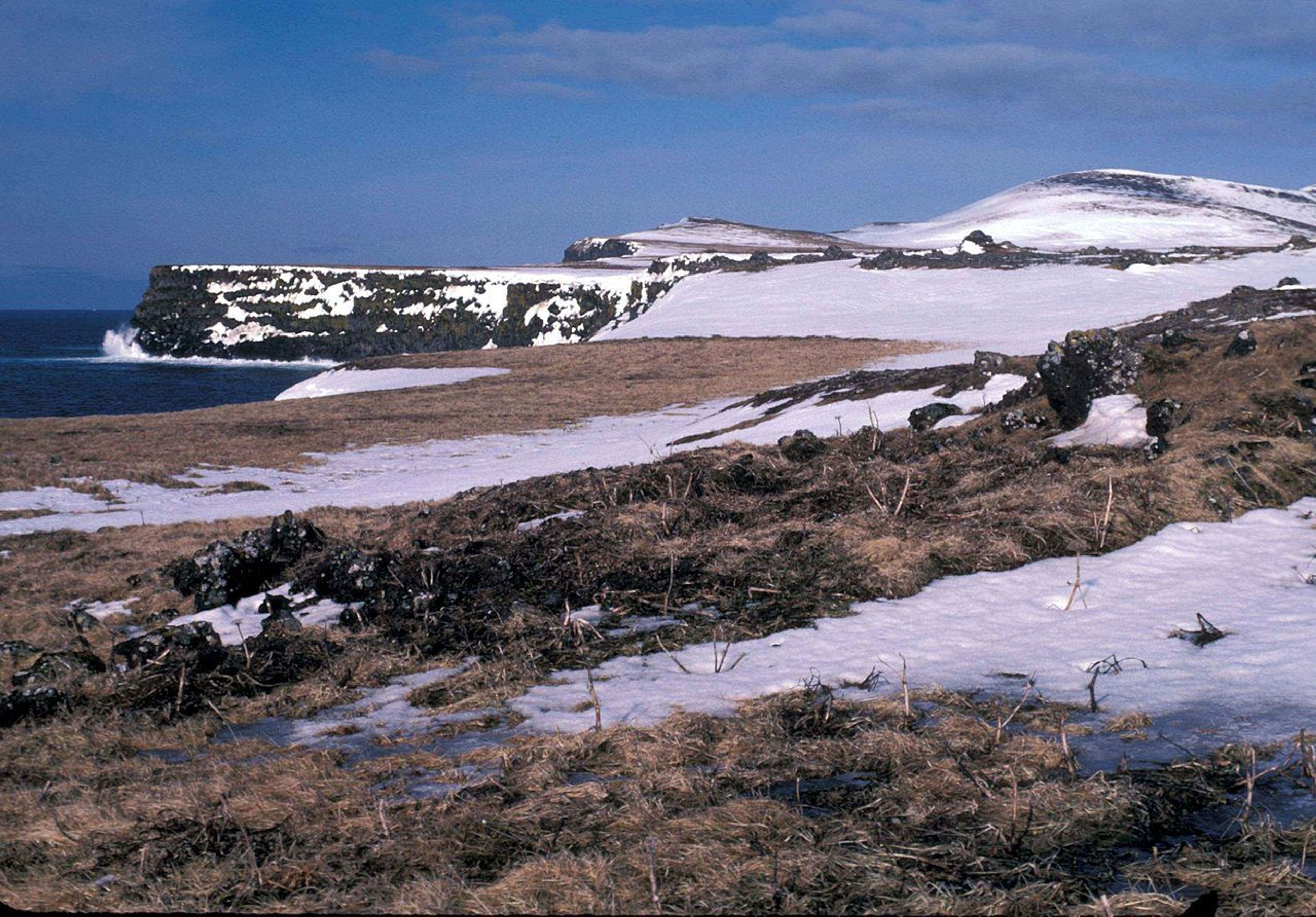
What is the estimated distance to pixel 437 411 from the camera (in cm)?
3148

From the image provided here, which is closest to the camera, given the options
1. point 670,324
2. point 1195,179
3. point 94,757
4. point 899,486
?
point 94,757

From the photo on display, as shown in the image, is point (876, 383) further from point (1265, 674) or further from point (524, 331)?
point (524, 331)

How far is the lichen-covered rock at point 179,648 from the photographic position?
6.48m

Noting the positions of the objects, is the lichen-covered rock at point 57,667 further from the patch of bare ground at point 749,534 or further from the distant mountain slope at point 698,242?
the distant mountain slope at point 698,242

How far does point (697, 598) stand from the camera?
7500 millimetres

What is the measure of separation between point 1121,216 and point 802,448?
3966 inches

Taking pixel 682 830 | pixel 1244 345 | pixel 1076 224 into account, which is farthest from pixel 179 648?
pixel 1076 224

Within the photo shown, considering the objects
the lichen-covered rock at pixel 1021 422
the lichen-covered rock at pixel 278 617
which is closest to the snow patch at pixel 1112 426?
the lichen-covered rock at pixel 1021 422

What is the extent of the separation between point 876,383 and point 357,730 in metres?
18.9

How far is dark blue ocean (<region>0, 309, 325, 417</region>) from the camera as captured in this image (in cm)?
4397

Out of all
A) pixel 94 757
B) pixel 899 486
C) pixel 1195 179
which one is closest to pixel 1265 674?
pixel 899 486

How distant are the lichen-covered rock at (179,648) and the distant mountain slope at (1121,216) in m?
78.0

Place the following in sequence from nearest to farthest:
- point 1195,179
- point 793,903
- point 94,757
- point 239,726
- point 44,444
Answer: point 793,903 < point 94,757 < point 239,726 < point 44,444 < point 1195,179

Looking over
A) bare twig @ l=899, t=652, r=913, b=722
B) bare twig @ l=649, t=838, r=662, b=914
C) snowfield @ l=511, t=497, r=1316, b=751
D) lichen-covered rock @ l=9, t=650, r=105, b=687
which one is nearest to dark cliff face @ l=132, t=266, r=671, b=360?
lichen-covered rock @ l=9, t=650, r=105, b=687
